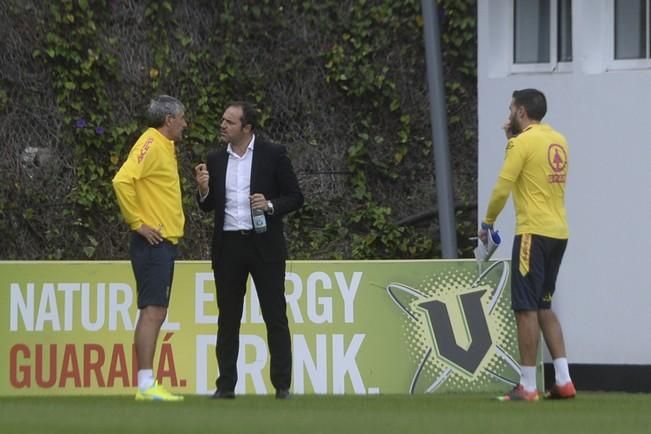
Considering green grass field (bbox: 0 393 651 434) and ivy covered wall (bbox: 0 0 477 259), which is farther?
ivy covered wall (bbox: 0 0 477 259)

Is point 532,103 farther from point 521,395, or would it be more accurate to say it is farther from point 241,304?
point 241,304

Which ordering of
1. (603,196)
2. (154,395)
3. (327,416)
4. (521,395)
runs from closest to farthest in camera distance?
(327,416)
(521,395)
(154,395)
(603,196)

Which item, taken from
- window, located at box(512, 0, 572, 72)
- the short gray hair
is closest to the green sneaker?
the short gray hair

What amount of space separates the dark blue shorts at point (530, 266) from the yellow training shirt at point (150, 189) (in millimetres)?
2174

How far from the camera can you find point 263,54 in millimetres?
16750

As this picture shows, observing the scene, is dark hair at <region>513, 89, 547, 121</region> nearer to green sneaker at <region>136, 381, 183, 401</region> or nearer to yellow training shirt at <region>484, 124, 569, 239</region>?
yellow training shirt at <region>484, 124, 569, 239</region>

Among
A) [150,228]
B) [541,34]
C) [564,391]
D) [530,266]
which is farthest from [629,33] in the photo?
[150,228]

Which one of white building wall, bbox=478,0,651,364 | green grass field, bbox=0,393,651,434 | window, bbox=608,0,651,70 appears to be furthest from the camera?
window, bbox=608,0,651,70

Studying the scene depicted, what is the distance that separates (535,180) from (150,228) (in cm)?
244

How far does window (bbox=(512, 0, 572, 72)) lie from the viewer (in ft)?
47.4

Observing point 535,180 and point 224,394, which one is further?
point 224,394

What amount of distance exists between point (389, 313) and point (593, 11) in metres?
3.02

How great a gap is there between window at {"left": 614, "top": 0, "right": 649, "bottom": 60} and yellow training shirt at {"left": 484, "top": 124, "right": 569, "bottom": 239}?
326 cm

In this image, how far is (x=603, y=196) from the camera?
13859 millimetres
